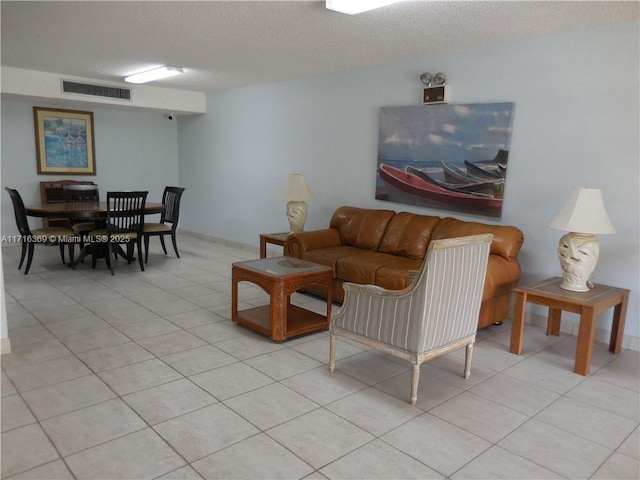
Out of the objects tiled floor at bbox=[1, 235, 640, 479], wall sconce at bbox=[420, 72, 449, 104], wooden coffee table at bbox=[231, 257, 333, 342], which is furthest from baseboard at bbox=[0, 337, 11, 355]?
wall sconce at bbox=[420, 72, 449, 104]

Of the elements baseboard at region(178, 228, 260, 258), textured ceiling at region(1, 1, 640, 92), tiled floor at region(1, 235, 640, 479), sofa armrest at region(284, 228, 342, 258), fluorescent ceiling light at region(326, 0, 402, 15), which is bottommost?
tiled floor at region(1, 235, 640, 479)

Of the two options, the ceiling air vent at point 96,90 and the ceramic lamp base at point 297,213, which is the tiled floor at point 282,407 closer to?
the ceramic lamp base at point 297,213

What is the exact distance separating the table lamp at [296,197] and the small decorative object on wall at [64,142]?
392 centimetres

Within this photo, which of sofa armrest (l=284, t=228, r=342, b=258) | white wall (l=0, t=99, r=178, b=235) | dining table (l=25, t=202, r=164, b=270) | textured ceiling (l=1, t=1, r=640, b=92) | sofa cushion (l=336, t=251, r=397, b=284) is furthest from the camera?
white wall (l=0, t=99, r=178, b=235)

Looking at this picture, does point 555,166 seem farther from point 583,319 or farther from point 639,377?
point 639,377

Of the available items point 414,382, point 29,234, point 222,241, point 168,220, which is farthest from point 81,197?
point 414,382

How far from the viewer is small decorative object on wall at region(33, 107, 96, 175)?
6.80 metres

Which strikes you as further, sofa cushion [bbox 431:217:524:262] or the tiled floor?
sofa cushion [bbox 431:217:524:262]

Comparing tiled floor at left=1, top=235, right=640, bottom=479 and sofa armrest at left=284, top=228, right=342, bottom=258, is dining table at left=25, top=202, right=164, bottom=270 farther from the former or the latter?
sofa armrest at left=284, top=228, right=342, bottom=258

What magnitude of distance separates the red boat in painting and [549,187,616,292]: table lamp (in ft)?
2.96

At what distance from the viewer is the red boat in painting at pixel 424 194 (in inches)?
163

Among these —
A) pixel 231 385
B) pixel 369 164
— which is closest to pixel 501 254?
pixel 369 164

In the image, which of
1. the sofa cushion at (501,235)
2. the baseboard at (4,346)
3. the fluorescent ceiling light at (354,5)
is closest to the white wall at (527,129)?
the sofa cushion at (501,235)

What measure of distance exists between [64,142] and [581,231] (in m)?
6.96
